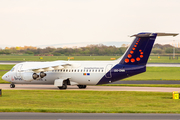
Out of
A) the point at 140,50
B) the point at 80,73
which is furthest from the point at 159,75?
the point at 80,73

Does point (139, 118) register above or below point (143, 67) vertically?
below

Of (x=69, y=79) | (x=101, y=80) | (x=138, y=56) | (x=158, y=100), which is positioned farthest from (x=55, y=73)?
(x=158, y=100)

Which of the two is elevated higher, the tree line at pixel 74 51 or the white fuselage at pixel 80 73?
the tree line at pixel 74 51

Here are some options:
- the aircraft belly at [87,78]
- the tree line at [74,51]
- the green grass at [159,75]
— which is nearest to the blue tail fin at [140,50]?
the aircraft belly at [87,78]

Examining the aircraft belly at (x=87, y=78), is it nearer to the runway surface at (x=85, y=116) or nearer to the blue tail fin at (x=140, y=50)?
the blue tail fin at (x=140, y=50)

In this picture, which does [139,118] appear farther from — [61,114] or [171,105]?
[171,105]

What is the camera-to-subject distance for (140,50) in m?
33.0

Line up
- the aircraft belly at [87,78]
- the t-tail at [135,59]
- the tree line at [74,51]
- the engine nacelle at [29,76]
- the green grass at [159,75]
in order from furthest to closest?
the tree line at [74,51]
the green grass at [159,75]
the engine nacelle at [29,76]
the aircraft belly at [87,78]
the t-tail at [135,59]

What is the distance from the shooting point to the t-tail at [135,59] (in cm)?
3278

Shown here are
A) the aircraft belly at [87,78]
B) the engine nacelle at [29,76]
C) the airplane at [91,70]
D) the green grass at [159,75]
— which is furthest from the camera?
the green grass at [159,75]

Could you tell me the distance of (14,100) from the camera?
24188 mm

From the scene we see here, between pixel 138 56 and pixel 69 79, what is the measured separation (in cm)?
854

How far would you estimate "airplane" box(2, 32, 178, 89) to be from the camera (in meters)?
32.9

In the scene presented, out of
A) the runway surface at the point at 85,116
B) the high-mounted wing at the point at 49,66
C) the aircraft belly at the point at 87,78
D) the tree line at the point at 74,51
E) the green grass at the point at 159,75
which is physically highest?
the tree line at the point at 74,51
